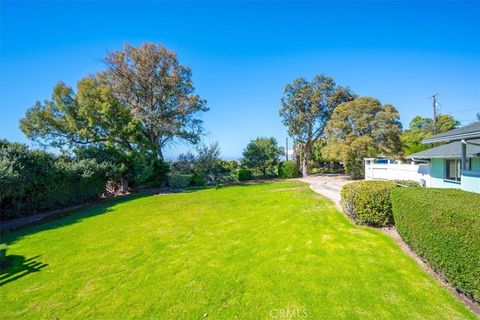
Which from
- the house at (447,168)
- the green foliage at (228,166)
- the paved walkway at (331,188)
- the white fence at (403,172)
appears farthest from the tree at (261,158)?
the white fence at (403,172)

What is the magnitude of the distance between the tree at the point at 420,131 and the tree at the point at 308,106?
22.9 ft

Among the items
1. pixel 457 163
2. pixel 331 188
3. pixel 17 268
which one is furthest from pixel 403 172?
pixel 17 268

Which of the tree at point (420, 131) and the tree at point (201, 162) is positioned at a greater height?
the tree at point (420, 131)

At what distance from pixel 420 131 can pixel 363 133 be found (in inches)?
1014

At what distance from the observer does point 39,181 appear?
1087cm

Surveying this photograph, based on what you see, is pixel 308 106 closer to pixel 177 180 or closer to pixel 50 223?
pixel 177 180

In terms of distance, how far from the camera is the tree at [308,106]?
21672 mm

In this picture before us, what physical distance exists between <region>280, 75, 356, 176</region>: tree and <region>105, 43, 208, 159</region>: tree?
883cm

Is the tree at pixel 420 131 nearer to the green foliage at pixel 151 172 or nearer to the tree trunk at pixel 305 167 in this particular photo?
the tree trunk at pixel 305 167

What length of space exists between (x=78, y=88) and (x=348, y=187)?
18.8 m

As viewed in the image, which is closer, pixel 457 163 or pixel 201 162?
pixel 457 163

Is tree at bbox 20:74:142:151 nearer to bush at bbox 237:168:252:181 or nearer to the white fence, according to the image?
bush at bbox 237:168:252:181

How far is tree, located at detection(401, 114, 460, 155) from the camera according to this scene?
2106 cm

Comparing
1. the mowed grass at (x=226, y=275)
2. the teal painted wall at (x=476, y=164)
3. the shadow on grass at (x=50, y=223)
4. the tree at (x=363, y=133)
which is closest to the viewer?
the mowed grass at (x=226, y=275)
